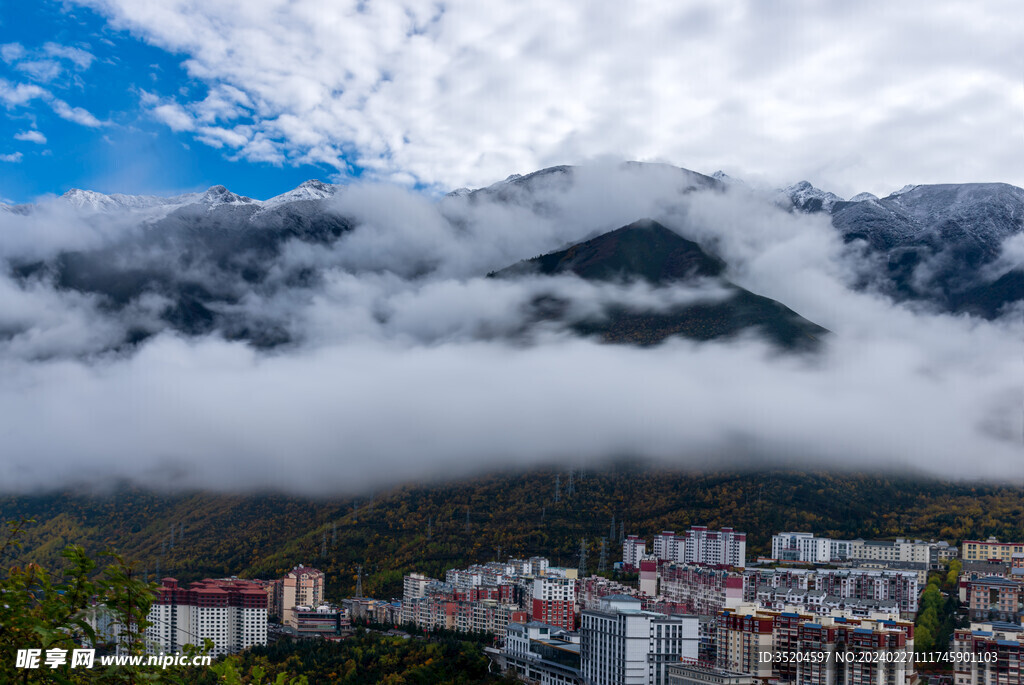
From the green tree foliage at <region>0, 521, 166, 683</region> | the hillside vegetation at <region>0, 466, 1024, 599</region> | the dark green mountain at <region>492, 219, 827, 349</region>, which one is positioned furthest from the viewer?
the dark green mountain at <region>492, 219, 827, 349</region>

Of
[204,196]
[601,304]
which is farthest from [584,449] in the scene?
[204,196]

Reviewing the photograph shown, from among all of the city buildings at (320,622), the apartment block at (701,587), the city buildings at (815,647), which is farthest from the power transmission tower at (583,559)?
the city buildings at (815,647)

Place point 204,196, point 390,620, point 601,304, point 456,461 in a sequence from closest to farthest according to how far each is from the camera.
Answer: point 390,620
point 456,461
point 601,304
point 204,196

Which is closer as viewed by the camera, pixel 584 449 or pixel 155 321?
pixel 584 449

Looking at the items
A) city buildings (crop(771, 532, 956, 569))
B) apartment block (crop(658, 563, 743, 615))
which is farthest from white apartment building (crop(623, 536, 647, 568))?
city buildings (crop(771, 532, 956, 569))

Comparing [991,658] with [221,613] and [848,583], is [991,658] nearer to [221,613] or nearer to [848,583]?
[848,583]

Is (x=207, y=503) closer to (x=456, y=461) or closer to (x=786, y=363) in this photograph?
(x=456, y=461)

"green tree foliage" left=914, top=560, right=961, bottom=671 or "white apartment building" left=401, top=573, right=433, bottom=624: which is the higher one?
"green tree foliage" left=914, top=560, right=961, bottom=671

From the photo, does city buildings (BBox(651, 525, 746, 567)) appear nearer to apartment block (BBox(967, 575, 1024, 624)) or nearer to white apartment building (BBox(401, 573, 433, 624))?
white apartment building (BBox(401, 573, 433, 624))
